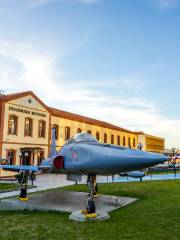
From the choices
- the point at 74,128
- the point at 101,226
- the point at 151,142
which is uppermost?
the point at 74,128

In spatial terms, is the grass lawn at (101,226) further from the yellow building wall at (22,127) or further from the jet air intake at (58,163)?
the yellow building wall at (22,127)

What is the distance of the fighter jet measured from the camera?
25.4 feet

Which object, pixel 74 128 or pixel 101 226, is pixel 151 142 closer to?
pixel 74 128

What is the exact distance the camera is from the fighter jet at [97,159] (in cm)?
775

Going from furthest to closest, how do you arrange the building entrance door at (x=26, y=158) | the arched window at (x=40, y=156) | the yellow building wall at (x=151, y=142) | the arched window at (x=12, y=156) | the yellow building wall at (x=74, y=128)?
the yellow building wall at (x=151, y=142) < the yellow building wall at (x=74, y=128) < the arched window at (x=40, y=156) < the building entrance door at (x=26, y=158) < the arched window at (x=12, y=156)

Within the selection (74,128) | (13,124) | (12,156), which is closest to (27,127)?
(13,124)

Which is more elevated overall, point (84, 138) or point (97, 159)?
point (84, 138)

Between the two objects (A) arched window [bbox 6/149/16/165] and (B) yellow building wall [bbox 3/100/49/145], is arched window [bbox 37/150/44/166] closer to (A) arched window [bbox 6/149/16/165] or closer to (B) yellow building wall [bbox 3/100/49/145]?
(B) yellow building wall [bbox 3/100/49/145]

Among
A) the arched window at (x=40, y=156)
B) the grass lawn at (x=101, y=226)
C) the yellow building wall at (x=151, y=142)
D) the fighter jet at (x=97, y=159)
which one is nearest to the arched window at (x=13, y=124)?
the arched window at (x=40, y=156)

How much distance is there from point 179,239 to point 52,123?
31.0 meters

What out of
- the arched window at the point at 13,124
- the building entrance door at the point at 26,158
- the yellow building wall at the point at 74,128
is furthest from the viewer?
the yellow building wall at the point at 74,128

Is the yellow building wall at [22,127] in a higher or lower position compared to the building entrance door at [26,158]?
higher

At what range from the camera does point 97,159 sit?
27.1ft

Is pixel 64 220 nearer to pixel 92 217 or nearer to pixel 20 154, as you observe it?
pixel 92 217
